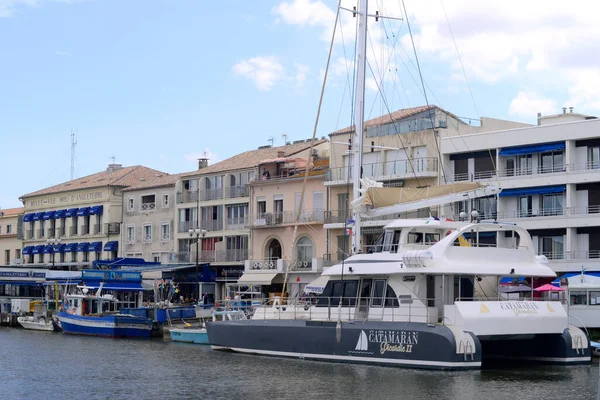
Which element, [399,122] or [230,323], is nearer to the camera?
[230,323]

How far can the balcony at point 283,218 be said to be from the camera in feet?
194

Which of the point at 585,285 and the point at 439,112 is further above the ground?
the point at 439,112

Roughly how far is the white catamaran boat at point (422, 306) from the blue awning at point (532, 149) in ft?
51.0

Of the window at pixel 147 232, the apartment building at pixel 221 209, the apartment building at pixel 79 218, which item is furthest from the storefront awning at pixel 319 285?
the apartment building at pixel 79 218

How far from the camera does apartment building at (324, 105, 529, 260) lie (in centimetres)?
5334

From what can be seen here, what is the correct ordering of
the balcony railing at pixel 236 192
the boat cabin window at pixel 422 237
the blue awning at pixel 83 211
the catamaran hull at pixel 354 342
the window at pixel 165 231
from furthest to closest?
the blue awning at pixel 83 211 < the window at pixel 165 231 < the balcony railing at pixel 236 192 < the boat cabin window at pixel 422 237 < the catamaran hull at pixel 354 342

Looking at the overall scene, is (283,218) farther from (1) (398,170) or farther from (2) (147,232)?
(2) (147,232)

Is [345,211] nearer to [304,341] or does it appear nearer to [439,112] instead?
[439,112]

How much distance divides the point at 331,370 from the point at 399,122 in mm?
27075

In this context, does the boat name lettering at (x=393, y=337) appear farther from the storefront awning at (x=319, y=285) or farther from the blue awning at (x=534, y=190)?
the blue awning at (x=534, y=190)

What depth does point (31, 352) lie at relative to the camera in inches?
1564

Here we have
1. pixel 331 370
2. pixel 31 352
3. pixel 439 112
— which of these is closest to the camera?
pixel 331 370

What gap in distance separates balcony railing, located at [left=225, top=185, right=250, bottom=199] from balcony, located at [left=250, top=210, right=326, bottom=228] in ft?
6.66

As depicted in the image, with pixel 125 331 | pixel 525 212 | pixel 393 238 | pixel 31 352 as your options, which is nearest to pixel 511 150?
pixel 525 212
